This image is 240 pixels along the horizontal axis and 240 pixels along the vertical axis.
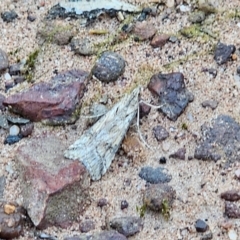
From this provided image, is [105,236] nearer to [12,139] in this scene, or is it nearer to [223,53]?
[12,139]

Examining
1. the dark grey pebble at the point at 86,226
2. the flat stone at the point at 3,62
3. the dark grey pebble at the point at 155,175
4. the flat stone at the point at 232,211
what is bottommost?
the dark grey pebble at the point at 86,226

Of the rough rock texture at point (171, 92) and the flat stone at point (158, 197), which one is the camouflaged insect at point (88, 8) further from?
the flat stone at point (158, 197)

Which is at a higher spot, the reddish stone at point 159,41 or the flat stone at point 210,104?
the reddish stone at point 159,41

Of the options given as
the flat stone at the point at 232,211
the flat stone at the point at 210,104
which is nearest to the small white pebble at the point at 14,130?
the flat stone at the point at 210,104

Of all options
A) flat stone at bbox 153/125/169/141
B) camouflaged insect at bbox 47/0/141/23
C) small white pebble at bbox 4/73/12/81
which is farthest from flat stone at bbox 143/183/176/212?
camouflaged insect at bbox 47/0/141/23

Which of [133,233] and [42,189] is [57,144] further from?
[133,233]

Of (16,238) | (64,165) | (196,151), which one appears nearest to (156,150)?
(196,151)

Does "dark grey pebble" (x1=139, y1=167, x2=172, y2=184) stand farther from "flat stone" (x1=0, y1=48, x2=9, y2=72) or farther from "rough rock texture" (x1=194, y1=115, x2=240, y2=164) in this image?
"flat stone" (x1=0, y1=48, x2=9, y2=72)
